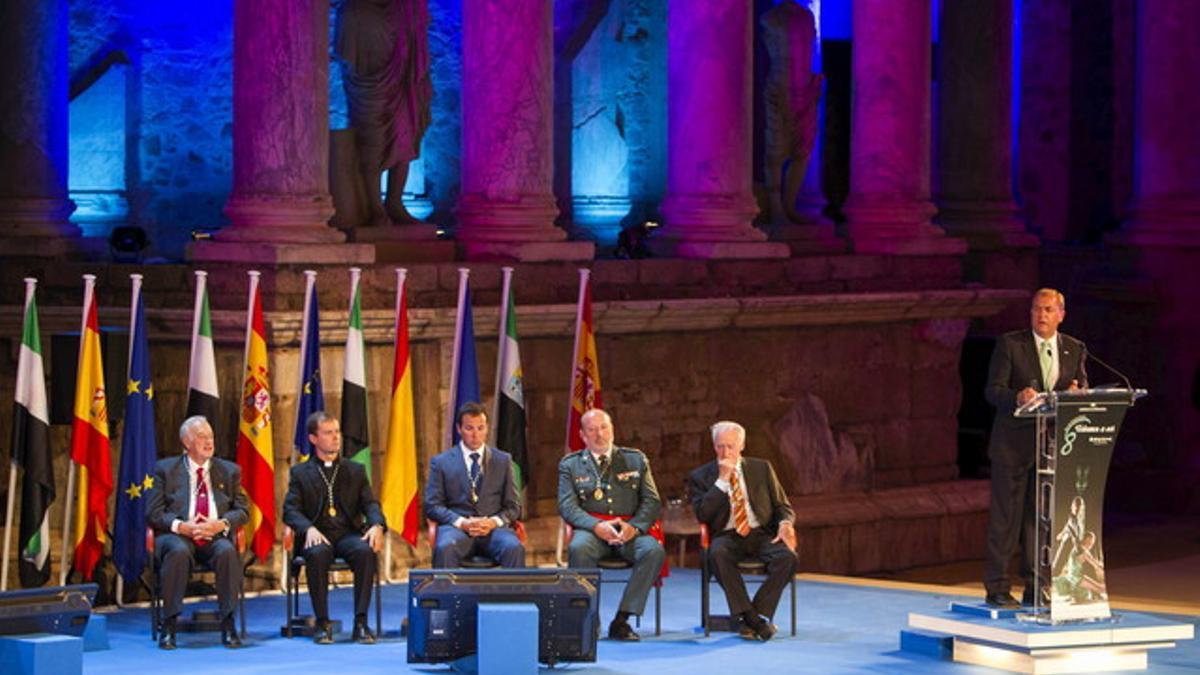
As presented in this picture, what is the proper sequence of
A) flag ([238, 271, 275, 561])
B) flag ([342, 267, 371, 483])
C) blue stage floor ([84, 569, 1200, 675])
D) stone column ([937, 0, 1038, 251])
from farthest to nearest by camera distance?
stone column ([937, 0, 1038, 251]), flag ([342, 267, 371, 483]), flag ([238, 271, 275, 561]), blue stage floor ([84, 569, 1200, 675])

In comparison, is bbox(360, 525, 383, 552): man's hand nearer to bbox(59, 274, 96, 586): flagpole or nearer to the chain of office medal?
the chain of office medal

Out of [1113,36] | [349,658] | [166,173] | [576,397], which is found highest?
[1113,36]

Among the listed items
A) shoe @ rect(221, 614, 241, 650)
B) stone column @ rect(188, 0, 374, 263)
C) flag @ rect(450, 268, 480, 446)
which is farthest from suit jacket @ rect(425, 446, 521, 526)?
stone column @ rect(188, 0, 374, 263)

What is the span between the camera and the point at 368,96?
18.0m

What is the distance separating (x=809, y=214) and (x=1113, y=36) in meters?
5.75

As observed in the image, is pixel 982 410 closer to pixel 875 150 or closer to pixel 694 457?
pixel 875 150

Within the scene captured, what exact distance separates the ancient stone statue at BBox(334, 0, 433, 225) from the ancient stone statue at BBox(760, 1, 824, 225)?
4221 mm

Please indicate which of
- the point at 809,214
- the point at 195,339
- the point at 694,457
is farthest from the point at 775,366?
the point at 195,339

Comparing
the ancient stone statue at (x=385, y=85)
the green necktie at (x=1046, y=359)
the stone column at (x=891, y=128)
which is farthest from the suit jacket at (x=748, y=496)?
the stone column at (x=891, y=128)

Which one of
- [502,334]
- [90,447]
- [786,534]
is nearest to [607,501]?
[786,534]

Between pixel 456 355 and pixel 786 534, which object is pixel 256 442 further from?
pixel 786 534

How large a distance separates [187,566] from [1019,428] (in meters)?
4.12

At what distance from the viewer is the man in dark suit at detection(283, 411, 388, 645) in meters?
13.9

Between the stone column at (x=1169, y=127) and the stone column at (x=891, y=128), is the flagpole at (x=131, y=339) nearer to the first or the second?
the stone column at (x=891, y=128)
